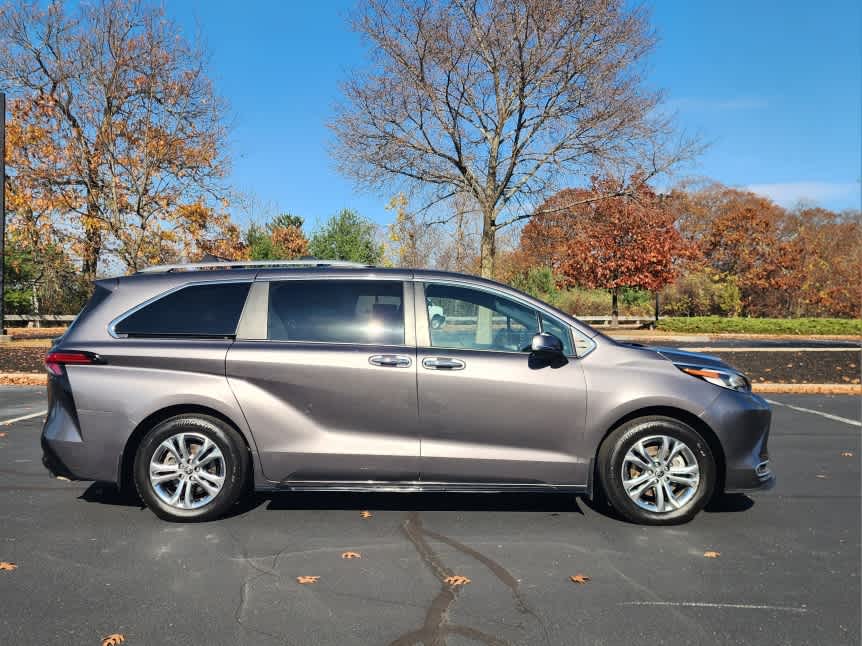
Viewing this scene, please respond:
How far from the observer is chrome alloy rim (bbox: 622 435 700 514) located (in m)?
4.88

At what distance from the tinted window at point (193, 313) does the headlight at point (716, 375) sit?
10.6 ft

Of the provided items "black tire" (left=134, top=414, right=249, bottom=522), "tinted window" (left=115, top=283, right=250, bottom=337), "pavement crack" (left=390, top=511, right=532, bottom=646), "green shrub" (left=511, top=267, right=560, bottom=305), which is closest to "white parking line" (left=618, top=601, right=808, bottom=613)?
"pavement crack" (left=390, top=511, right=532, bottom=646)

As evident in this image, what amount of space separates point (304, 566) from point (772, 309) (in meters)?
52.7

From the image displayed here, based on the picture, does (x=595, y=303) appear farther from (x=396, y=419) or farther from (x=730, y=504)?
(x=396, y=419)

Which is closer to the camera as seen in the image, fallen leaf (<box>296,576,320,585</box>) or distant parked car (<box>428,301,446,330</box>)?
fallen leaf (<box>296,576,320,585</box>)

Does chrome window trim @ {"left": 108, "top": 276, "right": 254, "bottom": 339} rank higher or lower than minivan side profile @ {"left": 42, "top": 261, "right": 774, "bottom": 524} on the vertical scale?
higher

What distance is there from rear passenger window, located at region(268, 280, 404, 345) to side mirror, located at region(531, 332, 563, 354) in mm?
937

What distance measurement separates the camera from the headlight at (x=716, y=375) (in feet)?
16.3

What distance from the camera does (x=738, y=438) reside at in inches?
192

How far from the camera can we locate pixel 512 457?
4.82m

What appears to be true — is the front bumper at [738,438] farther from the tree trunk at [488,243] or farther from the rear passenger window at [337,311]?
the tree trunk at [488,243]

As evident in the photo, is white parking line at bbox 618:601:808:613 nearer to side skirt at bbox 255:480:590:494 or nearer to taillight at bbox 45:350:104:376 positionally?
side skirt at bbox 255:480:590:494

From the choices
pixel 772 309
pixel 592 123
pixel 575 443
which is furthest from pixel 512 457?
pixel 772 309

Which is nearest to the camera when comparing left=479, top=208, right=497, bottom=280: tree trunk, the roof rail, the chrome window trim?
the chrome window trim
